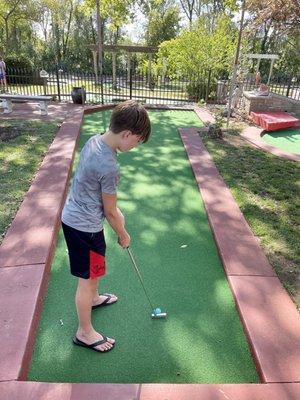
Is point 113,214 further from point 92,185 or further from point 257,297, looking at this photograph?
point 257,297

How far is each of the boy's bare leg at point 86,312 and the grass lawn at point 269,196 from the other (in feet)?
5.24

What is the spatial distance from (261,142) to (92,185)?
644cm

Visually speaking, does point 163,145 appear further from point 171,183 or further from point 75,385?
point 75,385

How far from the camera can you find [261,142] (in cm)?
771

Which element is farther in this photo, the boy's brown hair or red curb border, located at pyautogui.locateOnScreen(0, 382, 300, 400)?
red curb border, located at pyautogui.locateOnScreen(0, 382, 300, 400)

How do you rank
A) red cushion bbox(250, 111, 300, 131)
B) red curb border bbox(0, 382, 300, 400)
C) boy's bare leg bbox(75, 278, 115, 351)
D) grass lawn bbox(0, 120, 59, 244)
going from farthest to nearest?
red cushion bbox(250, 111, 300, 131)
grass lawn bbox(0, 120, 59, 244)
boy's bare leg bbox(75, 278, 115, 351)
red curb border bbox(0, 382, 300, 400)

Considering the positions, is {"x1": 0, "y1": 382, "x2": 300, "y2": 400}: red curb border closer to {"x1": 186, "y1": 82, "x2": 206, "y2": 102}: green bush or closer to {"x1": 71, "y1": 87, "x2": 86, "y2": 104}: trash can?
{"x1": 71, "y1": 87, "x2": 86, "y2": 104}: trash can

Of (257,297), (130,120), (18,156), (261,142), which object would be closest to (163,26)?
(261,142)

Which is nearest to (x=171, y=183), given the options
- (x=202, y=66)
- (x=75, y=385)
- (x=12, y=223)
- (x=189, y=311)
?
(x=12, y=223)

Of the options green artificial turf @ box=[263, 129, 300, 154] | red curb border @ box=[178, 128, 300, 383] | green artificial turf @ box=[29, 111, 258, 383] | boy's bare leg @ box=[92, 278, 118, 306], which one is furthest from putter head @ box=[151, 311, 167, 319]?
green artificial turf @ box=[263, 129, 300, 154]

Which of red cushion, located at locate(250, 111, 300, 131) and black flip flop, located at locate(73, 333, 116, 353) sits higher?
red cushion, located at locate(250, 111, 300, 131)

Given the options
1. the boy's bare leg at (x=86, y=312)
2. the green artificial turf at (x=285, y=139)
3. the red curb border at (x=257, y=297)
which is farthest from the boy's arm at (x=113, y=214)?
the green artificial turf at (x=285, y=139)

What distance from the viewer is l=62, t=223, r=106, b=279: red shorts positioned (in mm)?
2129

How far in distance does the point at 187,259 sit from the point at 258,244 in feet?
2.53
